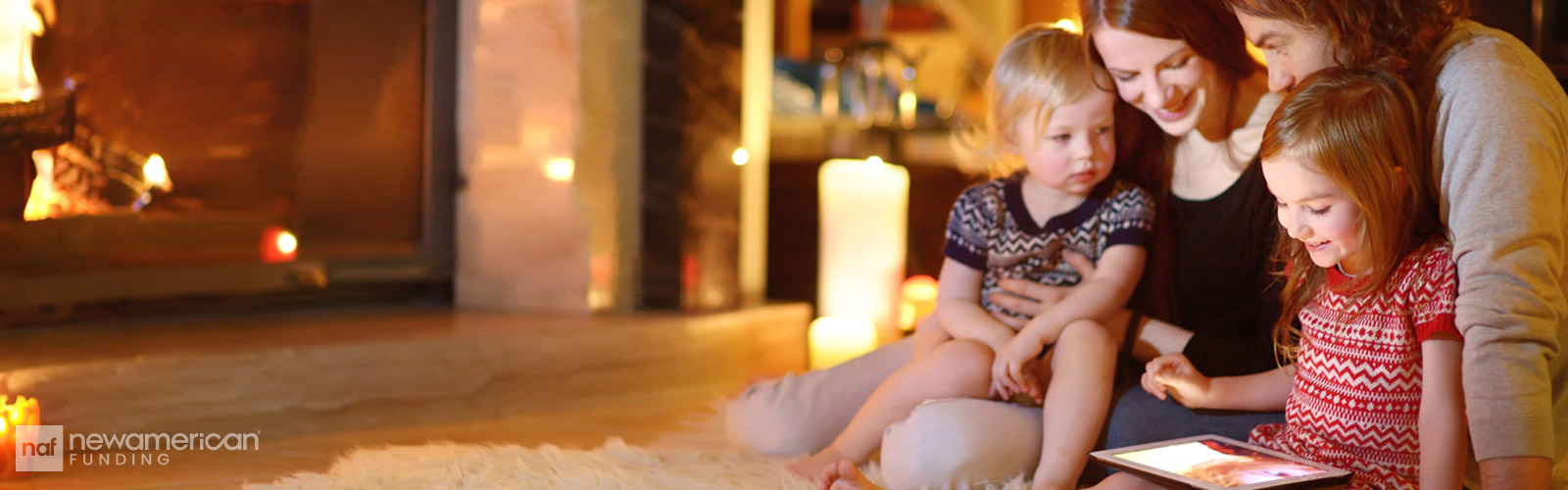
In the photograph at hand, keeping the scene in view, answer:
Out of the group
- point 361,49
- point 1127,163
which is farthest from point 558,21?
point 1127,163

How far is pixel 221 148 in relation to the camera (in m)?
2.29

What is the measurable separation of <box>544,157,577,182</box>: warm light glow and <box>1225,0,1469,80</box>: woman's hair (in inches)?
55.3

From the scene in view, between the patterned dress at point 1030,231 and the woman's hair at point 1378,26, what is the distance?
1.14 feet

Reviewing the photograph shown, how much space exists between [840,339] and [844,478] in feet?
3.02

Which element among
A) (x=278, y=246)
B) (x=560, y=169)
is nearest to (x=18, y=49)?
(x=278, y=246)

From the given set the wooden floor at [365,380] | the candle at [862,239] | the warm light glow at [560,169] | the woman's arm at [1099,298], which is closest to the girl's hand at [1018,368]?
the woman's arm at [1099,298]

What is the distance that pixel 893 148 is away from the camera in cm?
340

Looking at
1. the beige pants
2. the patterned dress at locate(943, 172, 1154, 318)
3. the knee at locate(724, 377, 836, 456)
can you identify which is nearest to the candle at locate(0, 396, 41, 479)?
the knee at locate(724, 377, 836, 456)

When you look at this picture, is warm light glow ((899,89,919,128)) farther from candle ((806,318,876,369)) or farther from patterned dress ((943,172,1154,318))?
patterned dress ((943,172,1154,318))

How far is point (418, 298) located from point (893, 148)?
1299mm

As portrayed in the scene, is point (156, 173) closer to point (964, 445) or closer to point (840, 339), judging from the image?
point (840, 339)

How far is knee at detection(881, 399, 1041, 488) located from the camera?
1.58 metres

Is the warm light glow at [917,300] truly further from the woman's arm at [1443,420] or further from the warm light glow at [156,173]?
the woman's arm at [1443,420]

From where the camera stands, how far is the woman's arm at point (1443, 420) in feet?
3.98
